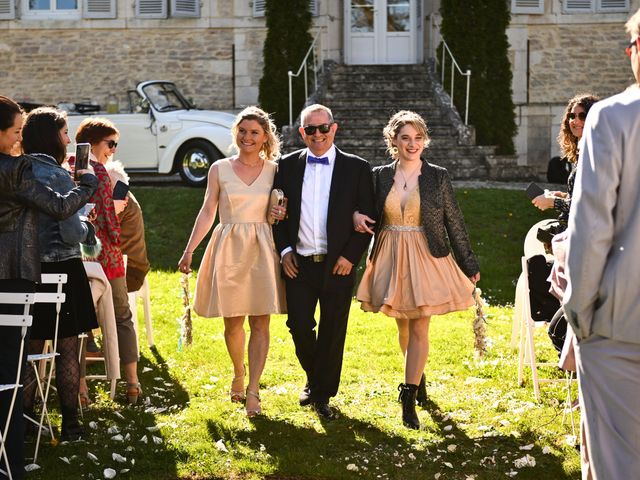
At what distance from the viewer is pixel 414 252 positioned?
604 centimetres

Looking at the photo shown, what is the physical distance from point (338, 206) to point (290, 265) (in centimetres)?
47

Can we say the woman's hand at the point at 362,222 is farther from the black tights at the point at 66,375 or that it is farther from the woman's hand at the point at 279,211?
the black tights at the point at 66,375

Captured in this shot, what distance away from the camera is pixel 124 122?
54.7 ft

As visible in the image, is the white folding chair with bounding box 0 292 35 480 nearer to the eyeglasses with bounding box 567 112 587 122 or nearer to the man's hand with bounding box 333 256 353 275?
the man's hand with bounding box 333 256 353 275

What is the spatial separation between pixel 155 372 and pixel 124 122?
982 centimetres

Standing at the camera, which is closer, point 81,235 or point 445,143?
point 81,235

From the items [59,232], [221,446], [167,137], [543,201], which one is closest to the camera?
[59,232]

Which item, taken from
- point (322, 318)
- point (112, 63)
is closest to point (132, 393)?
point (322, 318)

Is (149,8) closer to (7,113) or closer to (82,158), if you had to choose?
(82,158)

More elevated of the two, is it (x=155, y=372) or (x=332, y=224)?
(x=332, y=224)

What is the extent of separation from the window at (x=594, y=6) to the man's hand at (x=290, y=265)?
15.6 meters

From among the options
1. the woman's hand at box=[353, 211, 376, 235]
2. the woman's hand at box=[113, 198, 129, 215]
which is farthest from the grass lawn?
the woman's hand at box=[113, 198, 129, 215]

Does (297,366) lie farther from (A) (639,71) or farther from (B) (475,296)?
(A) (639,71)

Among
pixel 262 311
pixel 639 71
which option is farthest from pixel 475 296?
pixel 639 71
